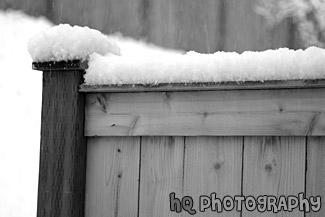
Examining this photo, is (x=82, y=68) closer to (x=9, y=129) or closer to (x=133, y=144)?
(x=133, y=144)

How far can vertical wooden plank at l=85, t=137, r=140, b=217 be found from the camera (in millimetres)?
1692

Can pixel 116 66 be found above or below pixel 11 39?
below

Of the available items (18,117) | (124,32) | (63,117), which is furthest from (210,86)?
(18,117)

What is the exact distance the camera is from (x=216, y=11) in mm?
4051

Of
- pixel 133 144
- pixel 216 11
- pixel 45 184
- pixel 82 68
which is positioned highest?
pixel 216 11

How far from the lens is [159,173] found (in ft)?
5.41

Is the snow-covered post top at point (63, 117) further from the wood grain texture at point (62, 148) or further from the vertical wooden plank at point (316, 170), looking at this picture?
the vertical wooden plank at point (316, 170)

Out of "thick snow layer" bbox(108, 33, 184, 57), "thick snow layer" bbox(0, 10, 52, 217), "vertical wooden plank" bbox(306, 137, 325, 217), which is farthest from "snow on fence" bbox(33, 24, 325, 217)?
"thick snow layer" bbox(0, 10, 52, 217)

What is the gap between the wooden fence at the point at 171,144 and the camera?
150 centimetres

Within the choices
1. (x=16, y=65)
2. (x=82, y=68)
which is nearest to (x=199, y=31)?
(x=16, y=65)

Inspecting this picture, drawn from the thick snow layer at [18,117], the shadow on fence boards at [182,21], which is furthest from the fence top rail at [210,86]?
the thick snow layer at [18,117]

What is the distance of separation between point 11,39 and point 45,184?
10.1 ft

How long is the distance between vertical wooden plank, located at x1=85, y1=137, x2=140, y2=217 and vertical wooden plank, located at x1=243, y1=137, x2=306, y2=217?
1.12ft

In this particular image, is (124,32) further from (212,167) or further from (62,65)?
(212,167)
